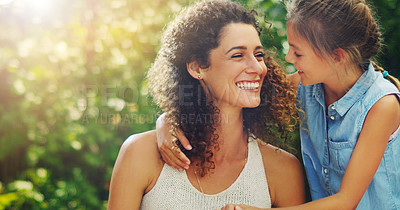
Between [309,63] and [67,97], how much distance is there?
2489 millimetres

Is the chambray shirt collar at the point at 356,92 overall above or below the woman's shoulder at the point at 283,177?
above

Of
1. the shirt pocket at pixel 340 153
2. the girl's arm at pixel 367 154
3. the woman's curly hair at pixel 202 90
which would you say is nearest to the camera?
the girl's arm at pixel 367 154

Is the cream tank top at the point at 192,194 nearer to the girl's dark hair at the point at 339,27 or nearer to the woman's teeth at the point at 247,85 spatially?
the woman's teeth at the point at 247,85

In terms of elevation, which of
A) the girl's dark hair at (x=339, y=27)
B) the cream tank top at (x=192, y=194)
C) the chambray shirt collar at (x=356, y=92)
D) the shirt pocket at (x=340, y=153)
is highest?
the girl's dark hair at (x=339, y=27)

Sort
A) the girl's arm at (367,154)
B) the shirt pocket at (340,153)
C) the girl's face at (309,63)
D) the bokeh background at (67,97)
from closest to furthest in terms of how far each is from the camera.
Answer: the girl's arm at (367,154) < the shirt pocket at (340,153) < the girl's face at (309,63) < the bokeh background at (67,97)

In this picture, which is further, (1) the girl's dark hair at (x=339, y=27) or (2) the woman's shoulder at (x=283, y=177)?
(2) the woman's shoulder at (x=283, y=177)

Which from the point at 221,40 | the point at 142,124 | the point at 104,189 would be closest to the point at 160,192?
the point at 221,40

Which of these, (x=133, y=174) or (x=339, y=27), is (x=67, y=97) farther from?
(x=339, y=27)

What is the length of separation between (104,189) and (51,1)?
2.00 metres

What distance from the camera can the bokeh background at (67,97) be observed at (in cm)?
371

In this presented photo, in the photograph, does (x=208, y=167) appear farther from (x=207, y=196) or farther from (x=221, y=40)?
(x=221, y=40)

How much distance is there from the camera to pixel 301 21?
6.85ft

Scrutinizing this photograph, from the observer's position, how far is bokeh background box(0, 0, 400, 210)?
3.71m

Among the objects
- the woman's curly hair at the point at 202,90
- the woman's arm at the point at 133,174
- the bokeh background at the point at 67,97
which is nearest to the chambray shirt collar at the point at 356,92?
the woman's curly hair at the point at 202,90
